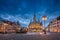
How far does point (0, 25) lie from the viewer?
6688 inches

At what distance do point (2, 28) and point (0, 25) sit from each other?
4.84 metres

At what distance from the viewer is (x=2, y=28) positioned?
168375 mm
